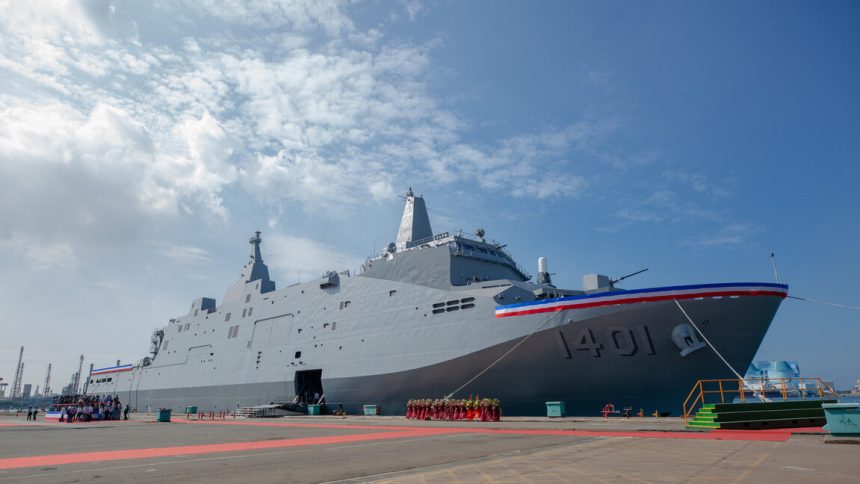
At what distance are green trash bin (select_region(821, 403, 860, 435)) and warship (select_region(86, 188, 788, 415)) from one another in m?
7.95

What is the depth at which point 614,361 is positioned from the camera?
63.5 ft

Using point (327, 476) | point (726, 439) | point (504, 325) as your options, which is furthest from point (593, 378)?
point (327, 476)

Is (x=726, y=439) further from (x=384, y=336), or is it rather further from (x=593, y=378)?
(x=384, y=336)

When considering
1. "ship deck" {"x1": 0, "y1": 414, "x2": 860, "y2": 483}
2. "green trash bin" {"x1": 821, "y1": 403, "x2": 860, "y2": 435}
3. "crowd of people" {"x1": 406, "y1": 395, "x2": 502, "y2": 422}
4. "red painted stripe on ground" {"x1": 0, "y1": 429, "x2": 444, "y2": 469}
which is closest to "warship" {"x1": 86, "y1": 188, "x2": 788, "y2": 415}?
"crowd of people" {"x1": 406, "y1": 395, "x2": 502, "y2": 422}

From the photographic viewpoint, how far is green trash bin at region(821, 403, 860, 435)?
10.2 m

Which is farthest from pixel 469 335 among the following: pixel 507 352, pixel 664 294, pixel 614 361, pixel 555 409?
pixel 664 294

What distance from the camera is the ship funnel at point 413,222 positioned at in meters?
30.7

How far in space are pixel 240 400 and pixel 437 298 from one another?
57.9 feet

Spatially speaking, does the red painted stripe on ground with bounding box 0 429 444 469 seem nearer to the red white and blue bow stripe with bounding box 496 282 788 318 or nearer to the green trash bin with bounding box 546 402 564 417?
the green trash bin with bounding box 546 402 564 417

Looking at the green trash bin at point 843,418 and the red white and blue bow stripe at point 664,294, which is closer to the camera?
the green trash bin at point 843,418

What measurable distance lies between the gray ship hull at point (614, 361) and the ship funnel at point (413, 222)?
387 inches

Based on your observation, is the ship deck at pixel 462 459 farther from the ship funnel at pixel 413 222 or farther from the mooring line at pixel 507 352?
the ship funnel at pixel 413 222

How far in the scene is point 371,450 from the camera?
1021 cm

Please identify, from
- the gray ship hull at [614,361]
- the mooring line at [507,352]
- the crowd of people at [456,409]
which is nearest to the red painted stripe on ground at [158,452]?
the crowd of people at [456,409]
